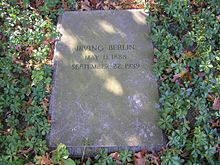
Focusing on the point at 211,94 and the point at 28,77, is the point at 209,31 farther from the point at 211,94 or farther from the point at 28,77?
the point at 28,77

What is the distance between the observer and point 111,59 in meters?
3.49

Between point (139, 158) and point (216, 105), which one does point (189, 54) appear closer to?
point (216, 105)

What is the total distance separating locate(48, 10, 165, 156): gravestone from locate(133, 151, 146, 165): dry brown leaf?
6 cm

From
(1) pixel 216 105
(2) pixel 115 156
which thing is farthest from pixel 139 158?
(1) pixel 216 105

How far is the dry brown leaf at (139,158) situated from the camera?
2.87 meters

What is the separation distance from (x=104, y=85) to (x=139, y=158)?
86 centimetres

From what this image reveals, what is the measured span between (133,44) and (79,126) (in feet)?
3.83

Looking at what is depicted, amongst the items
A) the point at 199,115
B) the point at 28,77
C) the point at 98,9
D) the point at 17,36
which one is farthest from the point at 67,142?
the point at 98,9

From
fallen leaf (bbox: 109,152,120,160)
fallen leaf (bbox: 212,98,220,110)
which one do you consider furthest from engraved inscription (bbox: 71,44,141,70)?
fallen leaf (bbox: 109,152,120,160)

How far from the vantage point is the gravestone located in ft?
9.86

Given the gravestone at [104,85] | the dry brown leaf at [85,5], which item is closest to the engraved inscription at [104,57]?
the gravestone at [104,85]

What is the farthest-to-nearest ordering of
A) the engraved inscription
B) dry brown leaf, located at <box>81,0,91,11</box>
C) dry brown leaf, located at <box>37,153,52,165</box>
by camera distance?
1. dry brown leaf, located at <box>81,0,91,11</box>
2. the engraved inscription
3. dry brown leaf, located at <box>37,153,52,165</box>

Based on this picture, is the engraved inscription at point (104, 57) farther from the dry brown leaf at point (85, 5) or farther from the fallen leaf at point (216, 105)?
the fallen leaf at point (216, 105)

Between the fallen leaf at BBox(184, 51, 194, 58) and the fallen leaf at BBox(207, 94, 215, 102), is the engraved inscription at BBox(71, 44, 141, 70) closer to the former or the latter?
the fallen leaf at BBox(184, 51, 194, 58)
